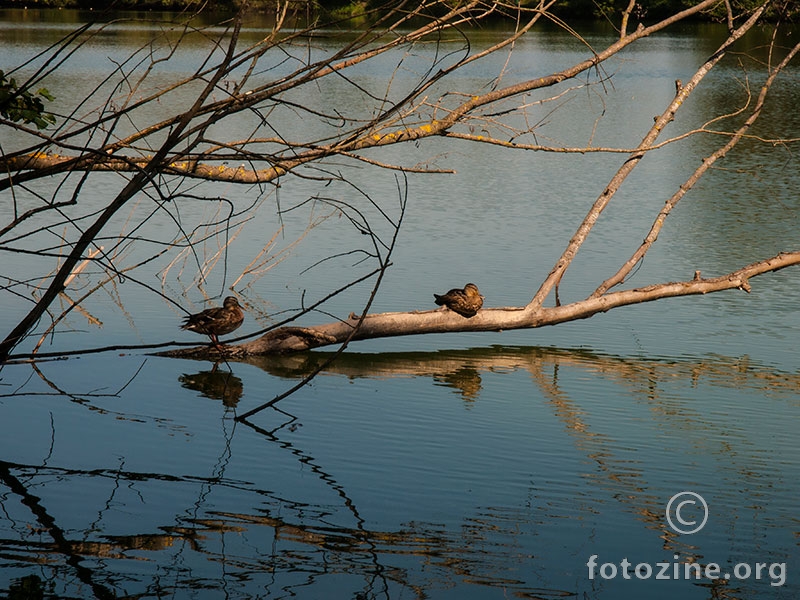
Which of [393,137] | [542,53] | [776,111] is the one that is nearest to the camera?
[393,137]

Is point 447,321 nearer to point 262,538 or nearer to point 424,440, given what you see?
point 424,440

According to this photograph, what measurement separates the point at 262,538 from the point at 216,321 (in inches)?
142

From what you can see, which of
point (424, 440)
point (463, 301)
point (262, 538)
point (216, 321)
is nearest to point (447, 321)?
point (463, 301)

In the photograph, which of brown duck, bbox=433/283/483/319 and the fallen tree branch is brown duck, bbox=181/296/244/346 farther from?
brown duck, bbox=433/283/483/319

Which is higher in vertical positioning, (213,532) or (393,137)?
(393,137)

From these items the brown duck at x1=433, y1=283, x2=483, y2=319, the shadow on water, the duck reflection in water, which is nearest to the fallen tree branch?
the brown duck at x1=433, y1=283, x2=483, y2=319

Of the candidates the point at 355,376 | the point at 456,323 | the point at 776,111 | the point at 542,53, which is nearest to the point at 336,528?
the point at 355,376

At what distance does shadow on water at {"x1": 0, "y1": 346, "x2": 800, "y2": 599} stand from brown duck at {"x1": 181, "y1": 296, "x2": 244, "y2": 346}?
1508 mm

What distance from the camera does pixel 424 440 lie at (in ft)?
21.2

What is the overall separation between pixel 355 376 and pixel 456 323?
102cm

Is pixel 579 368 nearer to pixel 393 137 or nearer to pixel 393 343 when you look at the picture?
pixel 393 343

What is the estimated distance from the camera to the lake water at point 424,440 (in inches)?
183

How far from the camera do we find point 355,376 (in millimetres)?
7855

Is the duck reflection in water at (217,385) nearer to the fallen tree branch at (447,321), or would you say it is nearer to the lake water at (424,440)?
the lake water at (424,440)
